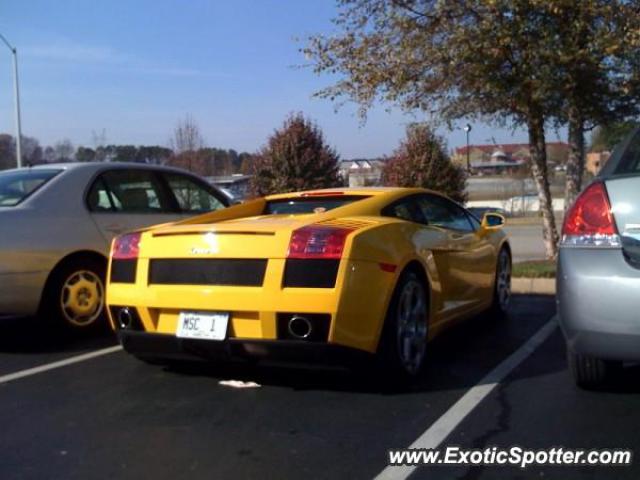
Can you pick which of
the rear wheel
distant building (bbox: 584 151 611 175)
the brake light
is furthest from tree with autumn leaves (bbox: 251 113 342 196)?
the brake light

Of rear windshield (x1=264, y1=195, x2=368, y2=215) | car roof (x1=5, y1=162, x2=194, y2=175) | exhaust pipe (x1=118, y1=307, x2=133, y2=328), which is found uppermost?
car roof (x1=5, y1=162, x2=194, y2=175)

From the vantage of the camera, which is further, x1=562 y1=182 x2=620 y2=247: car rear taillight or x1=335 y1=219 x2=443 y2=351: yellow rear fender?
x1=335 y1=219 x2=443 y2=351: yellow rear fender

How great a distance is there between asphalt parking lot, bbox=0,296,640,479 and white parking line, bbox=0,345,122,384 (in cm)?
4

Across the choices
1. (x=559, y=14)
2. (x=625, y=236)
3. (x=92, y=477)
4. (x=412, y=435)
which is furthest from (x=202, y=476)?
(x=559, y=14)

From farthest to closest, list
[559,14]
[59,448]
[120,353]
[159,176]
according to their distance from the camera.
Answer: [559,14] < [159,176] < [120,353] < [59,448]

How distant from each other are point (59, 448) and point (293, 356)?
50.3 inches

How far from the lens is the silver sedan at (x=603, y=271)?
3.55 m

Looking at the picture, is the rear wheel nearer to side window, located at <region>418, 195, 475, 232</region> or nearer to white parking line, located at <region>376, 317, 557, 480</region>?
side window, located at <region>418, 195, 475, 232</region>

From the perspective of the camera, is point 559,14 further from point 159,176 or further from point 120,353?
point 120,353

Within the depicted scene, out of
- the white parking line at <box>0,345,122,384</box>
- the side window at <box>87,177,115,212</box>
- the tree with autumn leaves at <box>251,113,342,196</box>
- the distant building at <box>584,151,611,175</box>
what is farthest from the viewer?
the distant building at <box>584,151,611,175</box>

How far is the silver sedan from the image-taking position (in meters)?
3.55

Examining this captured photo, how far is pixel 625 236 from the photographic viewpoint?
3.63 metres

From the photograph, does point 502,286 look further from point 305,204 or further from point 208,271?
point 208,271

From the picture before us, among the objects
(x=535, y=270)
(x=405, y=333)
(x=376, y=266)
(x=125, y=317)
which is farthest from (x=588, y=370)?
(x=535, y=270)
